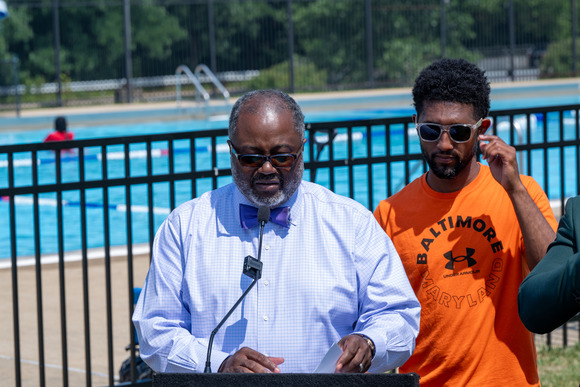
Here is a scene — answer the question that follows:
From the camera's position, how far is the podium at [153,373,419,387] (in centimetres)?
215

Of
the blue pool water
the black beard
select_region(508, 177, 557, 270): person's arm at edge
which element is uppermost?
the black beard

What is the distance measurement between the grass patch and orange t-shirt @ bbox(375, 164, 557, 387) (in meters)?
2.38

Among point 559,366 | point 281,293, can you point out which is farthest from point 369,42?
point 281,293

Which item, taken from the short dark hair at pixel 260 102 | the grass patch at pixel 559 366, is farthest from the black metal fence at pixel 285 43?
the short dark hair at pixel 260 102

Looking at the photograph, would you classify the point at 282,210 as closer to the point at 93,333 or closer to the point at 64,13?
the point at 93,333

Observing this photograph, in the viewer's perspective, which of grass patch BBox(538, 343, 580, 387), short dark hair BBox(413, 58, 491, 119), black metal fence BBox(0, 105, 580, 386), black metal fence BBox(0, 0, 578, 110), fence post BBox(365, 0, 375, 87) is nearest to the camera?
short dark hair BBox(413, 58, 491, 119)

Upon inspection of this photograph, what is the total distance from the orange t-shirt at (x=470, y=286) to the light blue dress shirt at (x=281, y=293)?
568 mm

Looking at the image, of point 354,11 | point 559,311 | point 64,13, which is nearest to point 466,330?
point 559,311

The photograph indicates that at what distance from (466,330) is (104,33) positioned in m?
35.9

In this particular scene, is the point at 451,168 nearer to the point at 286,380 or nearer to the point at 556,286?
the point at 556,286

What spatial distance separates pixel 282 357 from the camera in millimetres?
2627

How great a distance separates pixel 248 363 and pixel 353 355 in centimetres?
28

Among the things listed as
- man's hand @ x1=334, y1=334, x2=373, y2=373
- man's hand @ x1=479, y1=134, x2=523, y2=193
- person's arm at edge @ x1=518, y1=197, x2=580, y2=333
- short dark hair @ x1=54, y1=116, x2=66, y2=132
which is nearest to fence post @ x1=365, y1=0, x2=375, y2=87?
short dark hair @ x1=54, y1=116, x2=66, y2=132

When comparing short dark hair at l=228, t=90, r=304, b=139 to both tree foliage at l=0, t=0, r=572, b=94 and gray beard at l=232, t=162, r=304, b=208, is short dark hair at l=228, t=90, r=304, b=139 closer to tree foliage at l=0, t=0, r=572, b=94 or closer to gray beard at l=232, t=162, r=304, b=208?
gray beard at l=232, t=162, r=304, b=208
